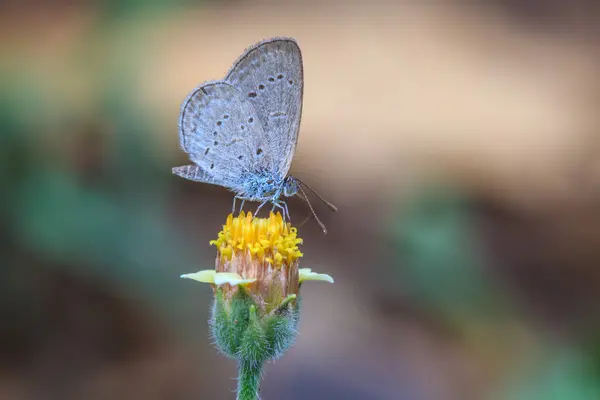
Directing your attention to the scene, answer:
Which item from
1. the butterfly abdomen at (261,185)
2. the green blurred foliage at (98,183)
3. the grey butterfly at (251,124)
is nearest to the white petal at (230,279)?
the grey butterfly at (251,124)

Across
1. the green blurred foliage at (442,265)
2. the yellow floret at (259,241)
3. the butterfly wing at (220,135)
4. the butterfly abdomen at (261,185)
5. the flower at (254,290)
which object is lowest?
the green blurred foliage at (442,265)

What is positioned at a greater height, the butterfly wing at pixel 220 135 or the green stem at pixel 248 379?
the butterfly wing at pixel 220 135

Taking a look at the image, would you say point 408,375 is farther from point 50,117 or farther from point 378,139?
point 50,117

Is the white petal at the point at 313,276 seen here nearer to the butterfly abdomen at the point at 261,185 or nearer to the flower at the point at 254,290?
the flower at the point at 254,290

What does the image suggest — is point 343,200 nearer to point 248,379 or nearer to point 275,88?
point 275,88

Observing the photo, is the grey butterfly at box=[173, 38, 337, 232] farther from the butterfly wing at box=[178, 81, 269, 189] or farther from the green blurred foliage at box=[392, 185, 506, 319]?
the green blurred foliage at box=[392, 185, 506, 319]

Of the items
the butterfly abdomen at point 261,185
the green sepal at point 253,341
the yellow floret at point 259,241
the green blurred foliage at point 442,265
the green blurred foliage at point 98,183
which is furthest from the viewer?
the green blurred foliage at point 442,265
